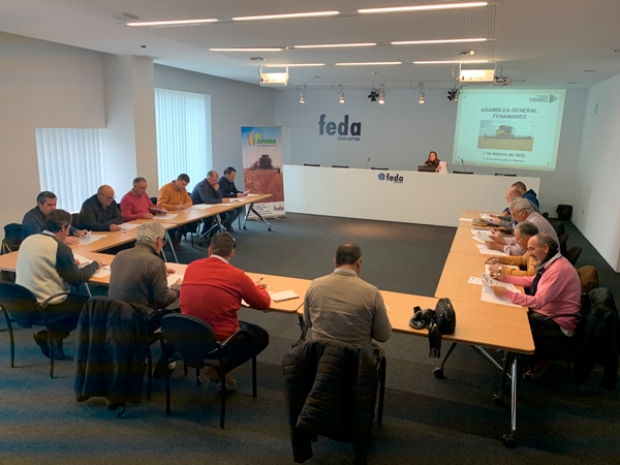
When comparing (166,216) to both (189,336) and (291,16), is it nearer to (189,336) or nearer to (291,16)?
(291,16)

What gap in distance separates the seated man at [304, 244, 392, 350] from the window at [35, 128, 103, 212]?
5656mm

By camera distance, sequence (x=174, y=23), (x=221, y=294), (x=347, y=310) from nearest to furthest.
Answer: (x=347, y=310) → (x=221, y=294) → (x=174, y=23)


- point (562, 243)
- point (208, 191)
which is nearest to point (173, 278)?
point (208, 191)

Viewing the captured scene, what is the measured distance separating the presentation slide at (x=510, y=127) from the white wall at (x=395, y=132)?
0.28 m

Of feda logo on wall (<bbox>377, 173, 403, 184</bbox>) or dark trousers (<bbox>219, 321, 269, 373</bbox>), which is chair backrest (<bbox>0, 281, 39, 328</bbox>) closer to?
dark trousers (<bbox>219, 321, 269, 373</bbox>)

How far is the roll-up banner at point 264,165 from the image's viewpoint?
29.9ft

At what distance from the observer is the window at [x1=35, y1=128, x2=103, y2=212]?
6477 mm

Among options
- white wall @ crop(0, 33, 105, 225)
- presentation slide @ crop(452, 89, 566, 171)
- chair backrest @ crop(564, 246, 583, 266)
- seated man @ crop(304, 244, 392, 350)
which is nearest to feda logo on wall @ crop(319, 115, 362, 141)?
presentation slide @ crop(452, 89, 566, 171)

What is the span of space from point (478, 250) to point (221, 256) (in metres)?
2.94

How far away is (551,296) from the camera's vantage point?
10.2 ft

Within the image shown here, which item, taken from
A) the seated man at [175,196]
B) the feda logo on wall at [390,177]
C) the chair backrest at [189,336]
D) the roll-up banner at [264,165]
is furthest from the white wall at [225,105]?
the chair backrest at [189,336]

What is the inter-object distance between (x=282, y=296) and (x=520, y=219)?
10.0 feet

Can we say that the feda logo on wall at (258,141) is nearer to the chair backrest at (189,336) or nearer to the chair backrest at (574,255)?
the chair backrest at (574,255)

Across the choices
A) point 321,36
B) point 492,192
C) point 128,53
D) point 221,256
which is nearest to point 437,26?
point 321,36
